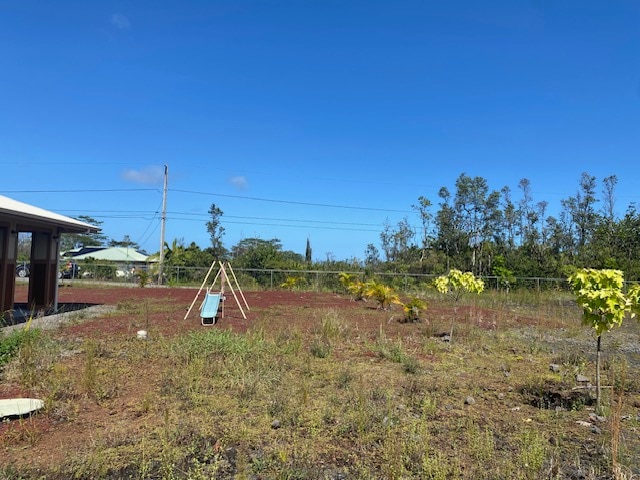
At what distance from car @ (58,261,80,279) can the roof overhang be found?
69.7 ft

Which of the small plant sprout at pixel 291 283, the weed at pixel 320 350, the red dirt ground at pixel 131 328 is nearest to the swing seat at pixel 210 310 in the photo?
the red dirt ground at pixel 131 328

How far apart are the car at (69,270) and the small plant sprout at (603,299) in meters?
33.1

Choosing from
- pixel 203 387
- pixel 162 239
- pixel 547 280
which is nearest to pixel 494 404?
pixel 203 387

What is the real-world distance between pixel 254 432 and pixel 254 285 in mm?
21548

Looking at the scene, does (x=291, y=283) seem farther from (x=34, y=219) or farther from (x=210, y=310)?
(x=34, y=219)

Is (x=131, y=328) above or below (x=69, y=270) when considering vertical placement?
below

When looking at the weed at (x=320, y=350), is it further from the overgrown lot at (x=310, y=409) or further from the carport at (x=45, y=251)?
the carport at (x=45, y=251)

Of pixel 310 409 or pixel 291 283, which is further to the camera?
pixel 291 283

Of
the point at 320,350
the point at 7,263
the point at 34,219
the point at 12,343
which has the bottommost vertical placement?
the point at 320,350

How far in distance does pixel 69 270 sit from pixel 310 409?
3435 cm

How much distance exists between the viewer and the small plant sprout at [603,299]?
459 cm

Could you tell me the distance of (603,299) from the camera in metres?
4.59

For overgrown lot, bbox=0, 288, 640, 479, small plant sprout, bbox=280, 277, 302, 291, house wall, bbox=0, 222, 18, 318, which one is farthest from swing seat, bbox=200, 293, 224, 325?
small plant sprout, bbox=280, 277, 302, 291

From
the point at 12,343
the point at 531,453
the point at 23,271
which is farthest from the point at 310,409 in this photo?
the point at 23,271
